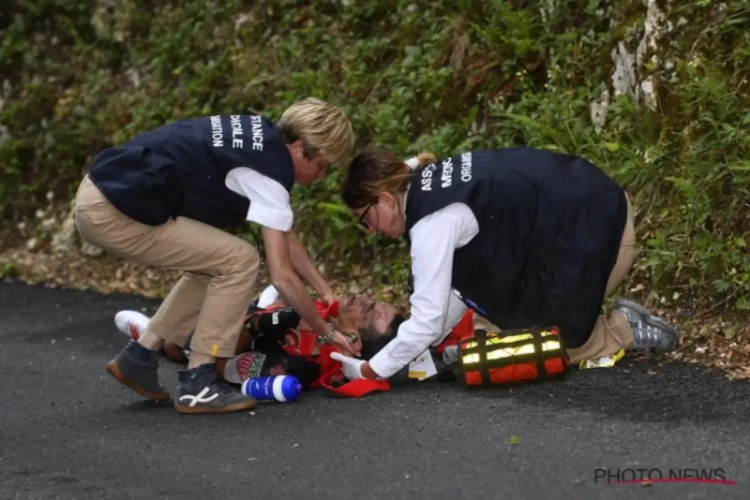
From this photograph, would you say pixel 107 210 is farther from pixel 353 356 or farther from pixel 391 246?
pixel 391 246

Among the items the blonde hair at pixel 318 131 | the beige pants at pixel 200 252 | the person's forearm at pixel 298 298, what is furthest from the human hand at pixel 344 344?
the blonde hair at pixel 318 131

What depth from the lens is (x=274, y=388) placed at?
6105mm

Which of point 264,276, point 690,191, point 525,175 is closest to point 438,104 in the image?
point 264,276

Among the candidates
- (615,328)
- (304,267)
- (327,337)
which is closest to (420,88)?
(304,267)

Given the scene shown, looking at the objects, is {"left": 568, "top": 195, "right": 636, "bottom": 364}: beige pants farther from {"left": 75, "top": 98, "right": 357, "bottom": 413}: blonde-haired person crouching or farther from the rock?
the rock

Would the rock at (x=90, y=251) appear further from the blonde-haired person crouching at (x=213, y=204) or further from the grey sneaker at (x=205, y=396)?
the grey sneaker at (x=205, y=396)

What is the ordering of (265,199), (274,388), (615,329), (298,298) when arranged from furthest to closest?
1. (615,329)
2. (274,388)
3. (298,298)
4. (265,199)

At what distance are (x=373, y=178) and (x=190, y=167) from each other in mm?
927

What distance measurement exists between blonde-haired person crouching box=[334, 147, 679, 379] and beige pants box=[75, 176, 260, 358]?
62 centimetres

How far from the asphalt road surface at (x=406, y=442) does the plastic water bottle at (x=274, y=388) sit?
0.08 metres

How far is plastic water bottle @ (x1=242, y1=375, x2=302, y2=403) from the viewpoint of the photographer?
19.9 ft

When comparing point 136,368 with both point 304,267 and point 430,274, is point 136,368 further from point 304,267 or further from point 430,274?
point 430,274

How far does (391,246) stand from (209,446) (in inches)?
164

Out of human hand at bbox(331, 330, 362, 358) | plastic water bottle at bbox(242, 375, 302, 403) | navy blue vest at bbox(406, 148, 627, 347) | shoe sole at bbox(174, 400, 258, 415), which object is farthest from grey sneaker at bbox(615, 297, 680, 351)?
shoe sole at bbox(174, 400, 258, 415)
